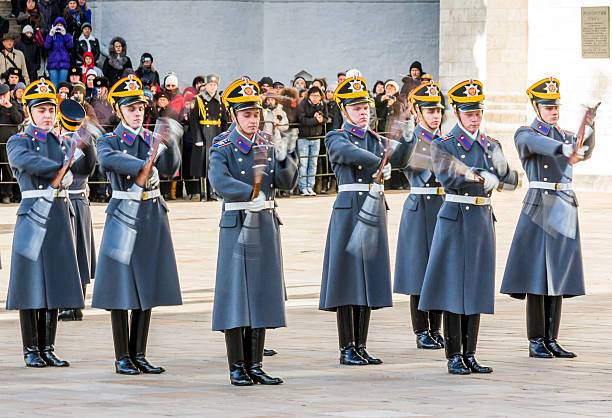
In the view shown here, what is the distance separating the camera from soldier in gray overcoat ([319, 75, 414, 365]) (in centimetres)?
1002

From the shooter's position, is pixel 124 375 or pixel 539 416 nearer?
pixel 539 416

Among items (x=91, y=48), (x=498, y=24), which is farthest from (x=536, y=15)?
(x=91, y=48)

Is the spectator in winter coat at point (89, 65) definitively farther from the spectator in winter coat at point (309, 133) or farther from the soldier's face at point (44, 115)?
the soldier's face at point (44, 115)

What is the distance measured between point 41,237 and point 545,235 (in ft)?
11.4

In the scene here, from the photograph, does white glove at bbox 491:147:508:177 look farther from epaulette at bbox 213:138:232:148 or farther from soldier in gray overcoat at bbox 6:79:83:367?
soldier in gray overcoat at bbox 6:79:83:367

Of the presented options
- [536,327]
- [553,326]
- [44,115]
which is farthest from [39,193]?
[553,326]

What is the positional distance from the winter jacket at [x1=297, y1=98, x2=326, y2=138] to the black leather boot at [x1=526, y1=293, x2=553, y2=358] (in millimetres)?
12178

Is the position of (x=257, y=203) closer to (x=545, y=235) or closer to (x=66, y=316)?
(x=545, y=235)

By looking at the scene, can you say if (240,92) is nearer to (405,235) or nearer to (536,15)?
(405,235)

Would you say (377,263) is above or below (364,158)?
below

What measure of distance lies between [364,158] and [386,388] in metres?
1.82

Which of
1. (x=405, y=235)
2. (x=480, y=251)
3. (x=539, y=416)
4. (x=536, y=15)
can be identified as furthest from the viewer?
(x=536, y=15)

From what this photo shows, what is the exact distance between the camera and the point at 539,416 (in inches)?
306

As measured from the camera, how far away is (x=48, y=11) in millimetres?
25500
